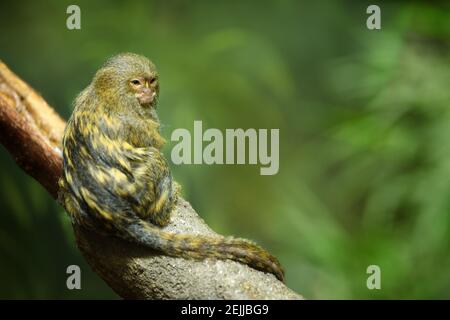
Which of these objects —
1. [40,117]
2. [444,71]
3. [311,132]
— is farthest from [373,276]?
[40,117]

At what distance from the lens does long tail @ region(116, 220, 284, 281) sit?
2.23 metres

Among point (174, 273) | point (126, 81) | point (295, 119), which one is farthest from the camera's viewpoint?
point (295, 119)

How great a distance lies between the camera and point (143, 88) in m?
2.48

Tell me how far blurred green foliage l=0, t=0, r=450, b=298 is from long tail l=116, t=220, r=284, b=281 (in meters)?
1.52

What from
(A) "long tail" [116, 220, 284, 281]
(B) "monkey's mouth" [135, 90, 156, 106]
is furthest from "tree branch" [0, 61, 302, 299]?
(B) "monkey's mouth" [135, 90, 156, 106]

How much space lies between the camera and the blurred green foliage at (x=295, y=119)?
151 inches

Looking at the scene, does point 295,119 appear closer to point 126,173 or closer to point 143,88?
point 143,88

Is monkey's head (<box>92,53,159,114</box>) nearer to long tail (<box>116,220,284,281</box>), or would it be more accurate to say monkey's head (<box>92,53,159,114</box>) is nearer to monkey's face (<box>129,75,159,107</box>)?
monkey's face (<box>129,75,159,107</box>)

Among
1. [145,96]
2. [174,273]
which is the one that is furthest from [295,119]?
[174,273]

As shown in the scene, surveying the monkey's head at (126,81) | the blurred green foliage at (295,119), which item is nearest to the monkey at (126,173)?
the monkey's head at (126,81)

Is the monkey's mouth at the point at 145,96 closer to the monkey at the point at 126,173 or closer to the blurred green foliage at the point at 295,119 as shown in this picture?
the monkey at the point at 126,173

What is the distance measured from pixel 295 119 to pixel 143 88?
1.91 metres

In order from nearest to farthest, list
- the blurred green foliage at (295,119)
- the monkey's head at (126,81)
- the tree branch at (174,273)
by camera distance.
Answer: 1. the tree branch at (174,273)
2. the monkey's head at (126,81)
3. the blurred green foliage at (295,119)
